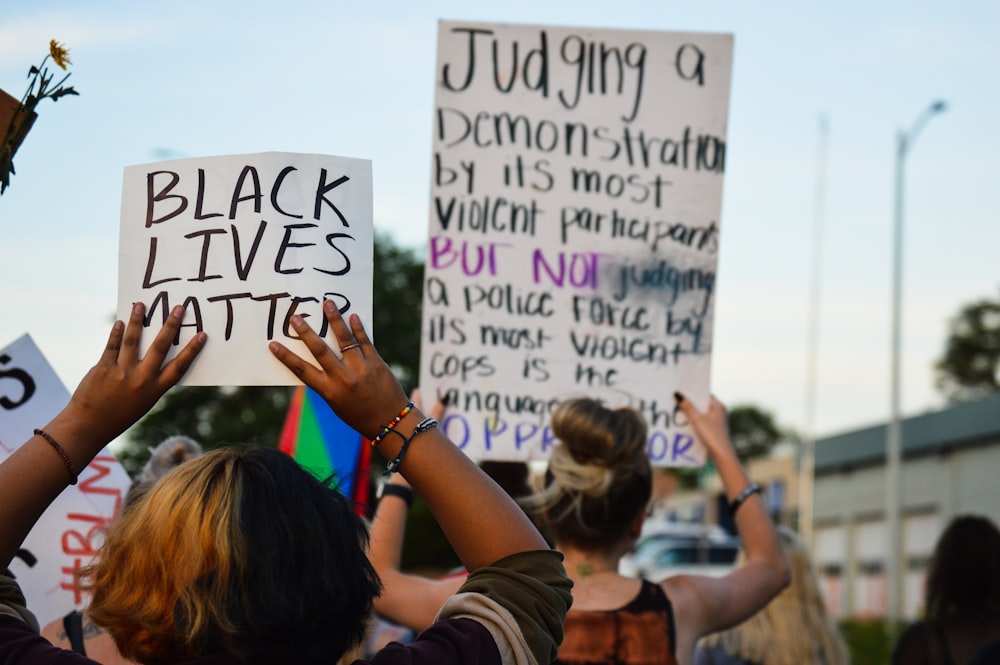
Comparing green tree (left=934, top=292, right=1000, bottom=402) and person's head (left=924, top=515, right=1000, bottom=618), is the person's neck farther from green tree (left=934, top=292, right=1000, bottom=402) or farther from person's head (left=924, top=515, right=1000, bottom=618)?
green tree (left=934, top=292, right=1000, bottom=402)

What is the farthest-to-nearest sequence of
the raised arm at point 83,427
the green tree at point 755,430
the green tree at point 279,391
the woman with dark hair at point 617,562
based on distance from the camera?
the green tree at point 755,430, the green tree at point 279,391, the woman with dark hair at point 617,562, the raised arm at point 83,427

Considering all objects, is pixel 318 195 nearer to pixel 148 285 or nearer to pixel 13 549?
pixel 148 285

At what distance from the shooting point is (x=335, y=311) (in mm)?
2188

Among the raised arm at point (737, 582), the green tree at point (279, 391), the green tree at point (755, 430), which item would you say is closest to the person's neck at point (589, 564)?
the raised arm at point (737, 582)

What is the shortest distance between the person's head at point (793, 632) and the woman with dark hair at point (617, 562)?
1.24 metres

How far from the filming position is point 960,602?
4.29 m

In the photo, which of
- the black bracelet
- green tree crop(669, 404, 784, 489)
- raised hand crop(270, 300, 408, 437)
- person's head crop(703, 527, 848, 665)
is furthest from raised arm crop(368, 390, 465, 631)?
green tree crop(669, 404, 784, 489)

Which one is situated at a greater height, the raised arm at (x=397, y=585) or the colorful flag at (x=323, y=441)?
the colorful flag at (x=323, y=441)

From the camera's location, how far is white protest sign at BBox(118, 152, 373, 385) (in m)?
2.25

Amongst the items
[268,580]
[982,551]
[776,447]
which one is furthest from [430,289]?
[776,447]

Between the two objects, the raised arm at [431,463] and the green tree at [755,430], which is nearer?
the raised arm at [431,463]

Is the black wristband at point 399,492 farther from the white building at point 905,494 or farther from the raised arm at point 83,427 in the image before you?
the white building at point 905,494

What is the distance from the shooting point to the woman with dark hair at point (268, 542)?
1.75 m

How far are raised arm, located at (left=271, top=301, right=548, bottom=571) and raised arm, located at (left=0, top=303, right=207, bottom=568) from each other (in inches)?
10.5
